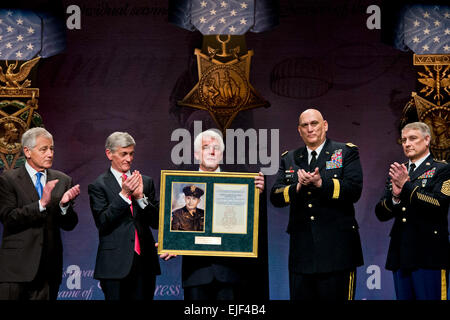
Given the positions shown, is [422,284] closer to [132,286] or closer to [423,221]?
[423,221]

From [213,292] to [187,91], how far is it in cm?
187

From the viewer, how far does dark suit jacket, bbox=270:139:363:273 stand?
4.62 m

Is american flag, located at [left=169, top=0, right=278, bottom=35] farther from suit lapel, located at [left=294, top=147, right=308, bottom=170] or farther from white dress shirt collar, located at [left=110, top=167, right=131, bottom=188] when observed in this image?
white dress shirt collar, located at [left=110, top=167, right=131, bottom=188]

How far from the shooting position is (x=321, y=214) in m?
4.72

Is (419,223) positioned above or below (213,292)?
above

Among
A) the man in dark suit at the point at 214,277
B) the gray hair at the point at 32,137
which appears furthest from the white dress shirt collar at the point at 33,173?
the man in dark suit at the point at 214,277

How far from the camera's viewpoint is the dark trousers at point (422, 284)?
15.2 ft

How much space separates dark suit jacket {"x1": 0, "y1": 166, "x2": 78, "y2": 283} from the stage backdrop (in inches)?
27.7

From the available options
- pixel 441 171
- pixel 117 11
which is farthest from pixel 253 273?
pixel 117 11

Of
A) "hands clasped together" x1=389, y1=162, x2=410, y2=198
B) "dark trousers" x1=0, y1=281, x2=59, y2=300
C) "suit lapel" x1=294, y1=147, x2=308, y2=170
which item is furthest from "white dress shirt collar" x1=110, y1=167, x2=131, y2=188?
"hands clasped together" x1=389, y1=162, x2=410, y2=198

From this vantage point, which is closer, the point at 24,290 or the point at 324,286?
the point at 324,286

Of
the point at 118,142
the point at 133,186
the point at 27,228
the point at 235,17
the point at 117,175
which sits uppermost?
the point at 235,17

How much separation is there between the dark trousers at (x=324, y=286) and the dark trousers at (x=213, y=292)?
1.59ft

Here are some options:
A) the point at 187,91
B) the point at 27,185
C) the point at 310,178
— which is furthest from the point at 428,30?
the point at 27,185
